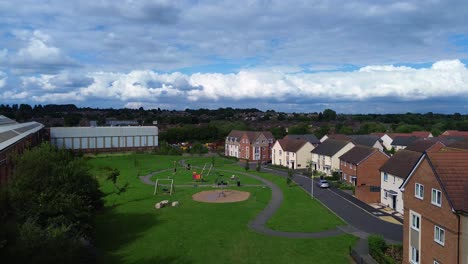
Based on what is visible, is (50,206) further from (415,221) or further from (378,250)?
(415,221)

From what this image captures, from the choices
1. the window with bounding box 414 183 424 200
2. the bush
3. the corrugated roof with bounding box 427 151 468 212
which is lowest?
the bush

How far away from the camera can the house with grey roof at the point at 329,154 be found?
204ft

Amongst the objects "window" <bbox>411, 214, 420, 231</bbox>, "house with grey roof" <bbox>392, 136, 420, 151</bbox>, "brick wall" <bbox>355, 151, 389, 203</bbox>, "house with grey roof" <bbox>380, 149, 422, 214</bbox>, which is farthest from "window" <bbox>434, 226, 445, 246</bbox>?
"house with grey roof" <bbox>392, 136, 420, 151</bbox>

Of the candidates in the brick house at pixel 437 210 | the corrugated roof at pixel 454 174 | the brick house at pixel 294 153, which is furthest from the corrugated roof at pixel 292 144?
the corrugated roof at pixel 454 174

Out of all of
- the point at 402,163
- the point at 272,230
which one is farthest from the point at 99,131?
the point at 402,163

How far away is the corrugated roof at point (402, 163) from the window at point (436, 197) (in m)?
18.3

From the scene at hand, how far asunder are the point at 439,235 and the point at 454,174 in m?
3.31

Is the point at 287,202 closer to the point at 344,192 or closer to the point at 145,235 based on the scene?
the point at 344,192

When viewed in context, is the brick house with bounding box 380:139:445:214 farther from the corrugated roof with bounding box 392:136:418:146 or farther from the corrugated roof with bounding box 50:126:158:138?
the corrugated roof with bounding box 50:126:158:138

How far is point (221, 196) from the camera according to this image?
152 ft

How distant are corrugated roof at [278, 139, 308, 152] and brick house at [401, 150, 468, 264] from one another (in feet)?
165

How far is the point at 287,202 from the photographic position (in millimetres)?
42250

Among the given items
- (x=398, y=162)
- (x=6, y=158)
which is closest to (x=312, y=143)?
(x=398, y=162)

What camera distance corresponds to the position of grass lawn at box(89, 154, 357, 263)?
1001 inches
